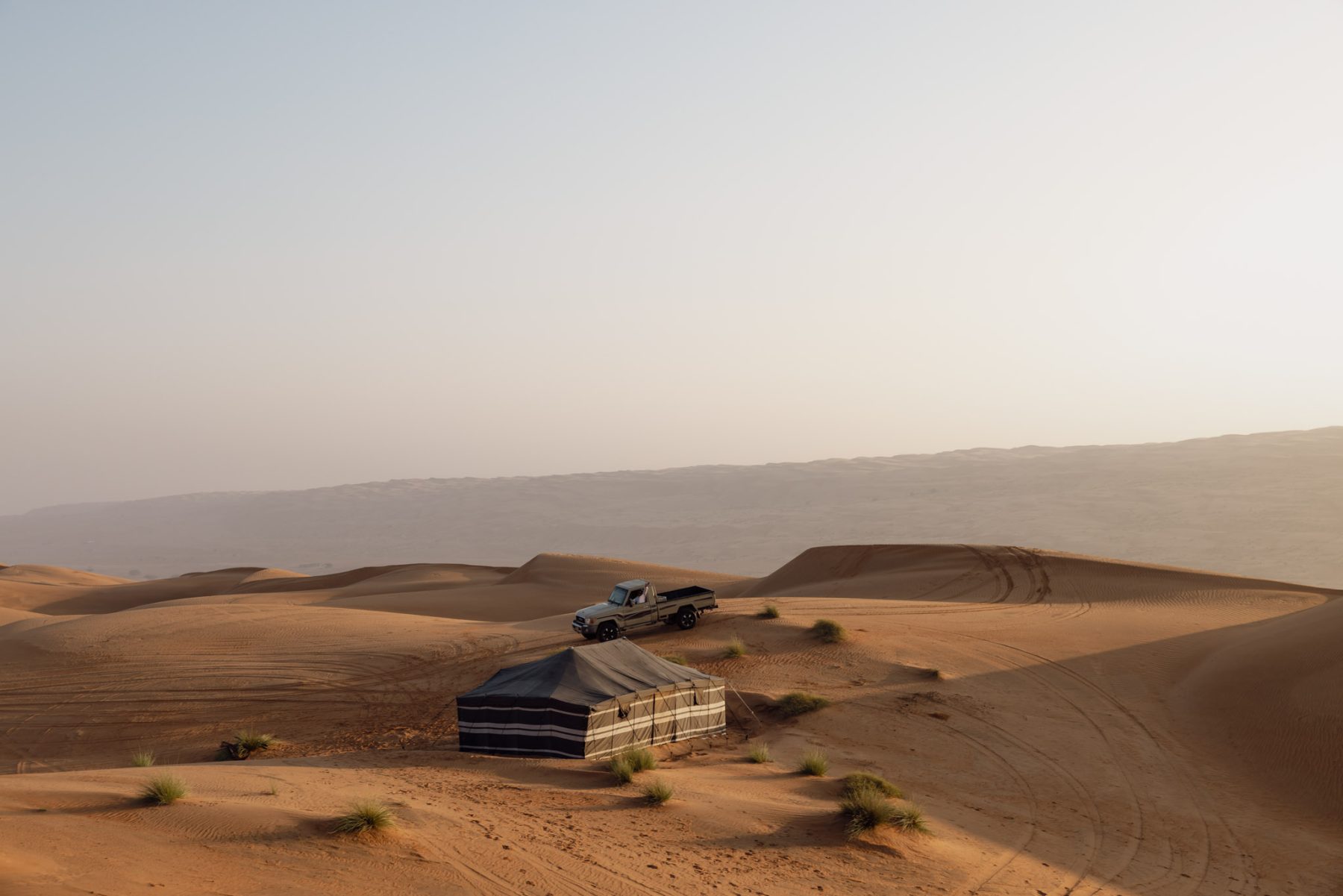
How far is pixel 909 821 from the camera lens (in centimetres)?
1429

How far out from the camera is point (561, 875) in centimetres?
1137

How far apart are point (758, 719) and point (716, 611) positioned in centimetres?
906

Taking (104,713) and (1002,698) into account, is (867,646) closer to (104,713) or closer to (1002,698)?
(1002,698)

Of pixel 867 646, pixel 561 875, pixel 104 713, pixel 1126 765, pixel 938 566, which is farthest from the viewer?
Result: pixel 938 566

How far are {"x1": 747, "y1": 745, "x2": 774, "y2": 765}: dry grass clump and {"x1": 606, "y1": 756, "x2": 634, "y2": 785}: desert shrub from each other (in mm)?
2947

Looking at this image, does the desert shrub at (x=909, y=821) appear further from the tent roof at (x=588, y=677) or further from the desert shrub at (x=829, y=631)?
the desert shrub at (x=829, y=631)

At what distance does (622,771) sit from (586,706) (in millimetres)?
1761

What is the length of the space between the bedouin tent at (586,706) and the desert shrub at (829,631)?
7.26 metres

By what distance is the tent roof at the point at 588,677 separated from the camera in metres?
17.7

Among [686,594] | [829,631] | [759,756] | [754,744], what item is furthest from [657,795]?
[686,594]

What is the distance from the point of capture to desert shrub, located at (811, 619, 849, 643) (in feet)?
85.8

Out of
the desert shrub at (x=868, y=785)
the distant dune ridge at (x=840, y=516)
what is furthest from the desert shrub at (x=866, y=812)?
the distant dune ridge at (x=840, y=516)

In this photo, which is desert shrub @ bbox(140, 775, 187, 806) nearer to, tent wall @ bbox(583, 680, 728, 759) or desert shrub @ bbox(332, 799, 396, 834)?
desert shrub @ bbox(332, 799, 396, 834)

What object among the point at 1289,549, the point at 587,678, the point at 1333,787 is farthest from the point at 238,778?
the point at 1289,549
